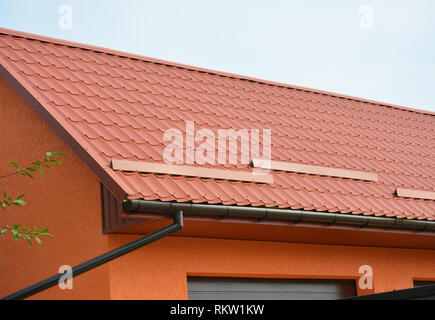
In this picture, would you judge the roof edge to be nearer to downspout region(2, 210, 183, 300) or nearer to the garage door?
downspout region(2, 210, 183, 300)

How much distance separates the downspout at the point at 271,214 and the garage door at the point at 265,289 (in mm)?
971

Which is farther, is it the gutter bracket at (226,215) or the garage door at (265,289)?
the garage door at (265,289)

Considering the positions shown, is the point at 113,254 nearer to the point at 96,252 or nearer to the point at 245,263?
the point at 96,252

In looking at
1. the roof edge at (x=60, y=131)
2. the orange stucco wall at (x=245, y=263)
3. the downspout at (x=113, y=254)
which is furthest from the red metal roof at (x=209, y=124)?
the orange stucco wall at (x=245, y=263)

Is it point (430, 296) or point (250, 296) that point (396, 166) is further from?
point (430, 296)

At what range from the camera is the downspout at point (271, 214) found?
229 inches

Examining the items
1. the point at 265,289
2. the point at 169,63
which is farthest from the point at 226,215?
the point at 169,63

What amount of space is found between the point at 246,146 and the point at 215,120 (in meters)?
0.61

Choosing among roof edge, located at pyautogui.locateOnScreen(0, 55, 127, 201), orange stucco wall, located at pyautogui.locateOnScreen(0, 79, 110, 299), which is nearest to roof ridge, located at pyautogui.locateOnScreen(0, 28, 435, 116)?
orange stucco wall, located at pyautogui.locateOnScreen(0, 79, 110, 299)

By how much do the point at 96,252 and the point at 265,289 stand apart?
80.9 inches

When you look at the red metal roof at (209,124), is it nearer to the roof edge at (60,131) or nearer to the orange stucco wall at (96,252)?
the roof edge at (60,131)

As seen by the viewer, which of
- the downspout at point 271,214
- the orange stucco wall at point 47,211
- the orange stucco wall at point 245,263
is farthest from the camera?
the orange stucco wall at point 47,211

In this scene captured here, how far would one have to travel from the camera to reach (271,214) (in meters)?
6.61

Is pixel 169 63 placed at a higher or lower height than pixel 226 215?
higher
